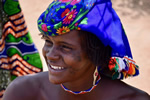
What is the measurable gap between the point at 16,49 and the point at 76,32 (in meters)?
1.08

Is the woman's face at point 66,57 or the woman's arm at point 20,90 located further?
the woman's arm at point 20,90

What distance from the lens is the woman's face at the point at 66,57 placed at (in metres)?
1.61

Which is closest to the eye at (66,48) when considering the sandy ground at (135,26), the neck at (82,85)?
the neck at (82,85)

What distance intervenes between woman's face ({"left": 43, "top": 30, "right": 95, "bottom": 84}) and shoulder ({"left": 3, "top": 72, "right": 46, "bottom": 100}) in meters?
0.36

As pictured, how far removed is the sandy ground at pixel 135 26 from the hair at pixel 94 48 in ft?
7.37

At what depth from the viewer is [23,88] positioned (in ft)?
6.64

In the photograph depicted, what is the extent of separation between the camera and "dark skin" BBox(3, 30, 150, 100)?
1.63 meters

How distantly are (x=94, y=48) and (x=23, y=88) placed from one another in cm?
66

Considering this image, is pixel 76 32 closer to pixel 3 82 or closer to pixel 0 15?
pixel 0 15

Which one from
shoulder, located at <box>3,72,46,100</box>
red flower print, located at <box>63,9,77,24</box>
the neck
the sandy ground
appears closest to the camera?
red flower print, located at <box>63,9,77,24</box>

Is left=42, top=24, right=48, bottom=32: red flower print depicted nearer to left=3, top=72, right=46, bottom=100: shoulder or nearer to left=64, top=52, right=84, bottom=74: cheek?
left=64, top=52, right=84, bottom=74: cheek

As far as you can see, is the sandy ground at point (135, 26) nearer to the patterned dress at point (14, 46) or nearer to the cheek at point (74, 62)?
the patterned dress at point (14, 46)

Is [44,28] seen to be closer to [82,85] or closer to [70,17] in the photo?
[70,17]

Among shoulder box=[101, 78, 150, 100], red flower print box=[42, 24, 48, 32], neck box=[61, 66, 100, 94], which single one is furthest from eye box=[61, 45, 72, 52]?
shoulder box=[101, 78, 150, 100]
